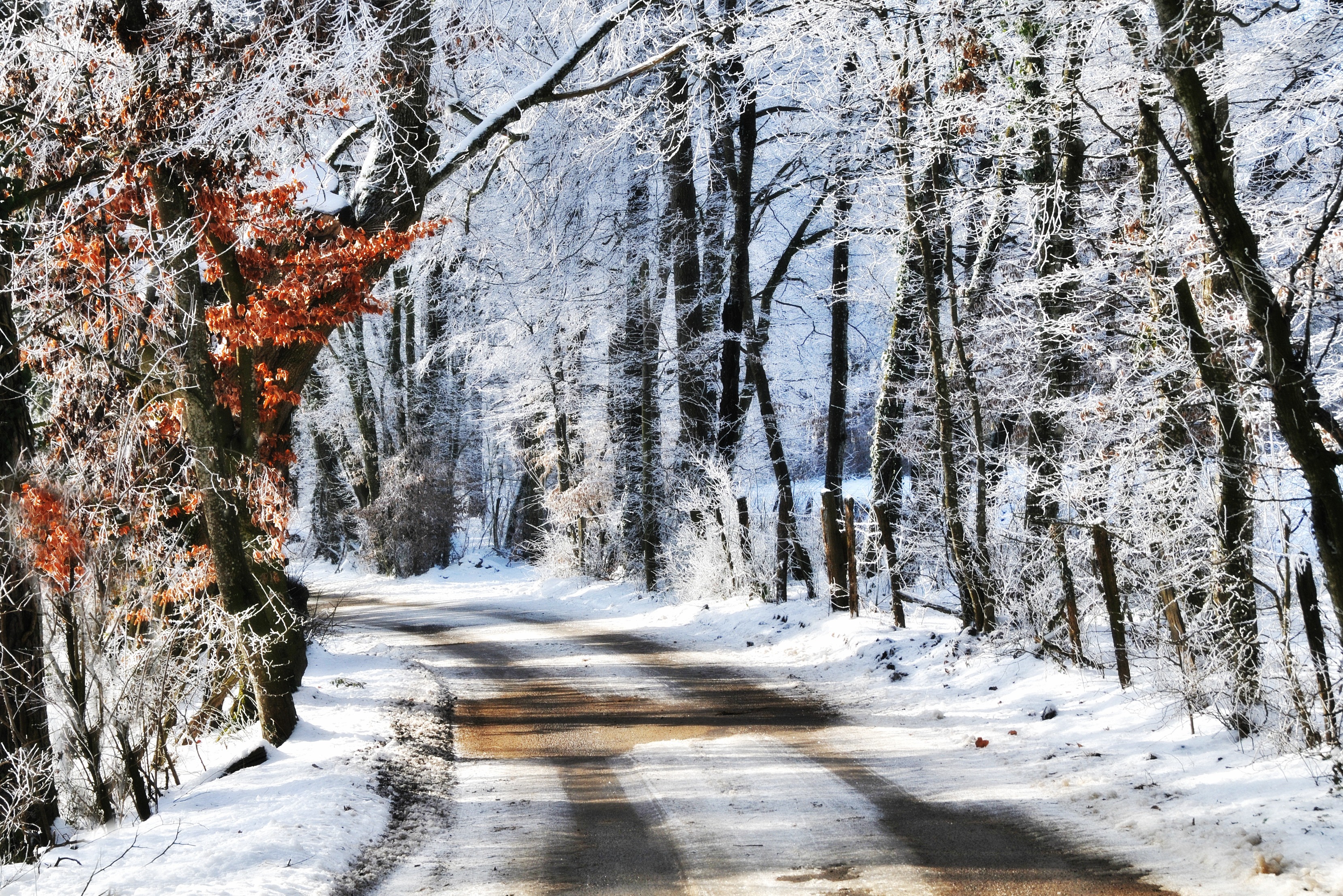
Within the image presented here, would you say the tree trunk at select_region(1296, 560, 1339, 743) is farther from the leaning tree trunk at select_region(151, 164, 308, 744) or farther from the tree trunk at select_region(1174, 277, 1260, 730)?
the leaning tree trunk at select_region(151, 164, 308, 744)

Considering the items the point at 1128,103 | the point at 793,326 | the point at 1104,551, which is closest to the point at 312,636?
the point at 1104,551

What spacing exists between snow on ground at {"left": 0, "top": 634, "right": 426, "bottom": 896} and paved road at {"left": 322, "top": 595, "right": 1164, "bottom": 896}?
1.04 feet

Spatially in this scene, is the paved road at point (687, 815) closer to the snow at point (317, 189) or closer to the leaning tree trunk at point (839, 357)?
the snow at point (317, 189)

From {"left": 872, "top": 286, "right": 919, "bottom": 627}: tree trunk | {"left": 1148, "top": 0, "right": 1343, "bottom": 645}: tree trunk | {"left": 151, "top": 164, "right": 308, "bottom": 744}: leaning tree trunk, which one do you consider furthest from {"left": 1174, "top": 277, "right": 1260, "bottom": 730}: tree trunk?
{"left": 151, "top": 164, "right": 308, "bottom": 744}: leaning tree trunk

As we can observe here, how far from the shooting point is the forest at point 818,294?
19.5ft

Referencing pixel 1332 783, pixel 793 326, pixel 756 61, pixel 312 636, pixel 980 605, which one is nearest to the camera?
pixel 1332 783

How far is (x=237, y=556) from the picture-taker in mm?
8000

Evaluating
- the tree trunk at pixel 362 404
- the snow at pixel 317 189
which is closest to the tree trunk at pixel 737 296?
the snow at pixel 317 189

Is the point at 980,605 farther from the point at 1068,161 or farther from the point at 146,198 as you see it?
the point at 146,198

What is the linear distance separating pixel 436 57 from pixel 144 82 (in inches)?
122

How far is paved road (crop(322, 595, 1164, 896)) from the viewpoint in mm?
4656

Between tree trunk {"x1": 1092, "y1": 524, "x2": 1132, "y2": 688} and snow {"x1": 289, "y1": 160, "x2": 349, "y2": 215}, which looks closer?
tree trunk {"x1": 1092, "y1": 524, "x2": 1132, "y2": 688}

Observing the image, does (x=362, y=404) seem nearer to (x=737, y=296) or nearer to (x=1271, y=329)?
(x=737, y=296)

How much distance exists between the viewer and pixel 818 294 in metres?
14.9
